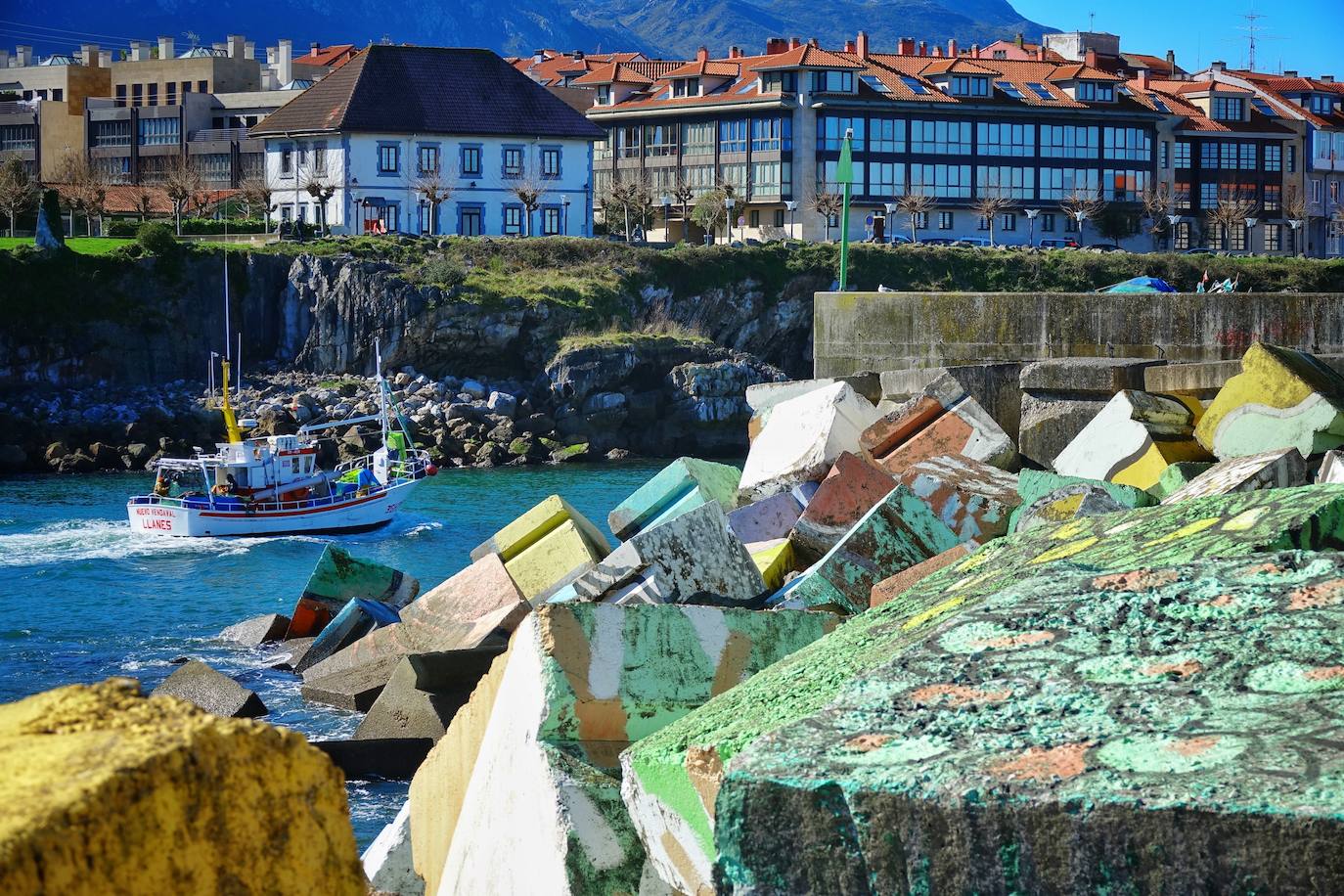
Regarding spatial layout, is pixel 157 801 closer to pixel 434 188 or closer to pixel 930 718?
pixel 930 718

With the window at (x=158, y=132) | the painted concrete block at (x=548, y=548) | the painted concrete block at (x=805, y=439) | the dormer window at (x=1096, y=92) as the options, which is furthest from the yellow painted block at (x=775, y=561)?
the window at (x=158, y=132)

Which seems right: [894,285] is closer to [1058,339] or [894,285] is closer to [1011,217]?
[1011,217]

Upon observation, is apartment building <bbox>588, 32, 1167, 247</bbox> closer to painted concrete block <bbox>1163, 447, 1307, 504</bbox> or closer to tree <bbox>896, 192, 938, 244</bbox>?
tree <bbox>896, 192, 938, 244</bbox>

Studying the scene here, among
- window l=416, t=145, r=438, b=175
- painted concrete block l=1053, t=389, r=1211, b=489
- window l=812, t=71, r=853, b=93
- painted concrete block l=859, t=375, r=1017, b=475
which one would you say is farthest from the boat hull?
window l=812, t=71, r=853, b=93

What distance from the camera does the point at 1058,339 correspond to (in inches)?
560

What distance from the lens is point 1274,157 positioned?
279ft

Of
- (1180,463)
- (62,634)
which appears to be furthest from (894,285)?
(1180,463)

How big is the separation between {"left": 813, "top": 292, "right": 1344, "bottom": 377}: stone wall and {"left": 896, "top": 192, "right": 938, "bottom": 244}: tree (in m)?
57.0

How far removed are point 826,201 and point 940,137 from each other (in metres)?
6.92

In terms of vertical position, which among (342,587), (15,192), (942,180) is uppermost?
(942,180)

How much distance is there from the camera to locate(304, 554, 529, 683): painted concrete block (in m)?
11.4

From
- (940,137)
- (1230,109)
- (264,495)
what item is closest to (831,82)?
(940,137)

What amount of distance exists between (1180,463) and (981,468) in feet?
4.63

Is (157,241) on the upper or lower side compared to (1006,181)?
lower
